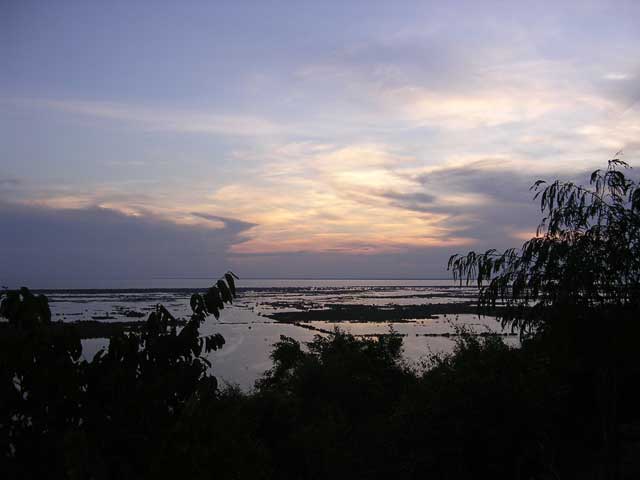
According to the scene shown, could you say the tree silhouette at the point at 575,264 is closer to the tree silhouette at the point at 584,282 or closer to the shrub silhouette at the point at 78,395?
the tree silhouette at the point at 584,282

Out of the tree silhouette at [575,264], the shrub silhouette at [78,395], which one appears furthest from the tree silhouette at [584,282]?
the shrub silhouette at [78,395]

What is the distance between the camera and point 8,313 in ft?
22.9

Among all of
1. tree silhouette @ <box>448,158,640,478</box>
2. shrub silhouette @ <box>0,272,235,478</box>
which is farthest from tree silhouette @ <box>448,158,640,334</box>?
shrub silhouette @ <box>0,272,235,478</box>

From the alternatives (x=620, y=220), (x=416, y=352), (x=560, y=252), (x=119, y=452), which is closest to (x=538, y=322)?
(x=560, y=252)

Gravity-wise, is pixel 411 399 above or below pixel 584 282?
below

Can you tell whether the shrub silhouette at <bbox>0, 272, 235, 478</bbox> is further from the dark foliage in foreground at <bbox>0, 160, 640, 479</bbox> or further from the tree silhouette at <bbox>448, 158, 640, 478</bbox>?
the tree silhouette at <bbox>448, 158, 640, 478</bbox>

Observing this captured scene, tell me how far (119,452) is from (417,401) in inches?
449

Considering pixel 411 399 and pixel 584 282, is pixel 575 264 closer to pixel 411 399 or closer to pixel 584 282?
pixel 584 282

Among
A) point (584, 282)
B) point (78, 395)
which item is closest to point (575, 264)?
point (584, 282)

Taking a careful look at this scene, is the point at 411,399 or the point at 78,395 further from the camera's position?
the point at 411,399

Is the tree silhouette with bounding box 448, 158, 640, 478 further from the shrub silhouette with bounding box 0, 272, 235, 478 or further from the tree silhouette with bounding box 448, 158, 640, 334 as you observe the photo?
the shrub silhouette with bounding box 0, 272, 235, 478

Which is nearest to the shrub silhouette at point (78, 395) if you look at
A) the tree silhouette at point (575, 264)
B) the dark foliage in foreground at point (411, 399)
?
the dark foliage in foreground at point (411, 399)

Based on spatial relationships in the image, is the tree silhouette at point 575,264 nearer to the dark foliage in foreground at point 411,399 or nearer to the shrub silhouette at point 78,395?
the dark foliage in foreground at point 411,399

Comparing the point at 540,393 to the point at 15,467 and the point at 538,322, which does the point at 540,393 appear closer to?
the point at 538,322
